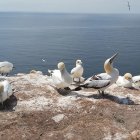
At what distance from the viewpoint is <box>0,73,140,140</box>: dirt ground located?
51.2ft

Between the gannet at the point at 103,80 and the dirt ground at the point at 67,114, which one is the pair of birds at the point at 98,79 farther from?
the dirt ground at the point at 67,114

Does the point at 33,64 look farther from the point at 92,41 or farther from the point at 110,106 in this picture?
the point at 110,106

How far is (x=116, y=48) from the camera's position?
402 feet

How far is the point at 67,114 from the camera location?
1767 cm

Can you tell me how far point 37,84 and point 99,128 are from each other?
7295 millimetres

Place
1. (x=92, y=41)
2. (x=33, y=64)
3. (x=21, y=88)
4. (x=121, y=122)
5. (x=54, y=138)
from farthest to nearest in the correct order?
(x=92, y=41) < (x=33, y=64) < (x=21, y=88) < (x=121, y=122) < (x=54, y=138)

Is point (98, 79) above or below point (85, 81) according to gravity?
above

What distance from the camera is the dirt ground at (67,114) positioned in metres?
15.6

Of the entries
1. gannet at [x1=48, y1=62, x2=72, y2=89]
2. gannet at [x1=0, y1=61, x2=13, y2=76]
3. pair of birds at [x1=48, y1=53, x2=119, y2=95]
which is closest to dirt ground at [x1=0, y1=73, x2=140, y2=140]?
gannet at [x1=48, y1=62, x2=72, y2=89]

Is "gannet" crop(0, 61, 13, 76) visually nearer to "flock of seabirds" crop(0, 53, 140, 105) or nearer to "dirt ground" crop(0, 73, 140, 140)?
"dirt ground" crop(0, 73, 140, 140)

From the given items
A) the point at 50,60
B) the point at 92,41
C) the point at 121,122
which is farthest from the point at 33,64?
the point at 121,122

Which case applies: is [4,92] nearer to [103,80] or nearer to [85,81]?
[85,81]

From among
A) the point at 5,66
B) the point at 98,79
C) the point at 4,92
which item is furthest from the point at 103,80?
the point at 5,66

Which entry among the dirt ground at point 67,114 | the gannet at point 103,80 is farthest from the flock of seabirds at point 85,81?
the dirt ground at point 67,114
